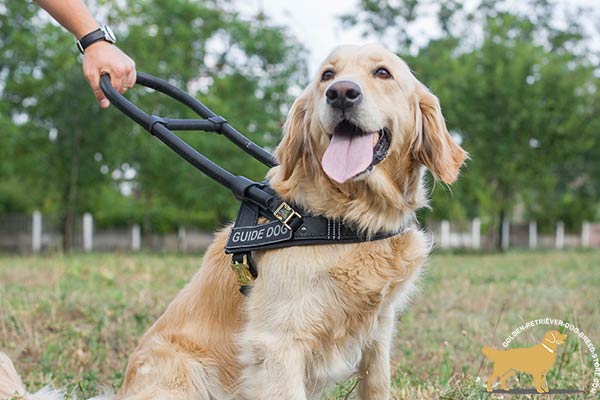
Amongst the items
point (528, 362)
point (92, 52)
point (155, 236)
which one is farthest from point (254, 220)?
point (155, 236)

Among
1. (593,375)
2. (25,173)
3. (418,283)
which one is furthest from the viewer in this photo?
(25,173)

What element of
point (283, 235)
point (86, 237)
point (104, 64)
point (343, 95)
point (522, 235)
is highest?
point (522, 235)

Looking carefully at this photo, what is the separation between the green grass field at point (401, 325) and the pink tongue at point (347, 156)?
1228 mm

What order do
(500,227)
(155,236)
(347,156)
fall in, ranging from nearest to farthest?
(347,156)
(500,227)
(155,236)

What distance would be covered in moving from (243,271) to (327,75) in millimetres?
980

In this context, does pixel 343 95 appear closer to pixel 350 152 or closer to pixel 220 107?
pixel 350 152

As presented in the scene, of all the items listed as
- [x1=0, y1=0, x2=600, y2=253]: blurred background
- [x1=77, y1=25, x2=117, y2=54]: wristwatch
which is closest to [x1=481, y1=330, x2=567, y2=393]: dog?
[x1=77, y1=25, x2=117, y2=54]: wristwatch

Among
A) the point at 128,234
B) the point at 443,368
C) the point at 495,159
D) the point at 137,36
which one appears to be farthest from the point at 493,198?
the point at 443,368

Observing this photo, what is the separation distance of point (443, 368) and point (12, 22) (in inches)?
824

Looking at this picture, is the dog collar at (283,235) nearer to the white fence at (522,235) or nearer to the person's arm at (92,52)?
the person's arm at (92,52)

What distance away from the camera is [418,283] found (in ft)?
10.9

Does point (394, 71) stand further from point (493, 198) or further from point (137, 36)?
point (493, 198)

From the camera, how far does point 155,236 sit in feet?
92.4

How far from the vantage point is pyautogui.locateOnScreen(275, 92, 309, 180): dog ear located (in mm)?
3057
